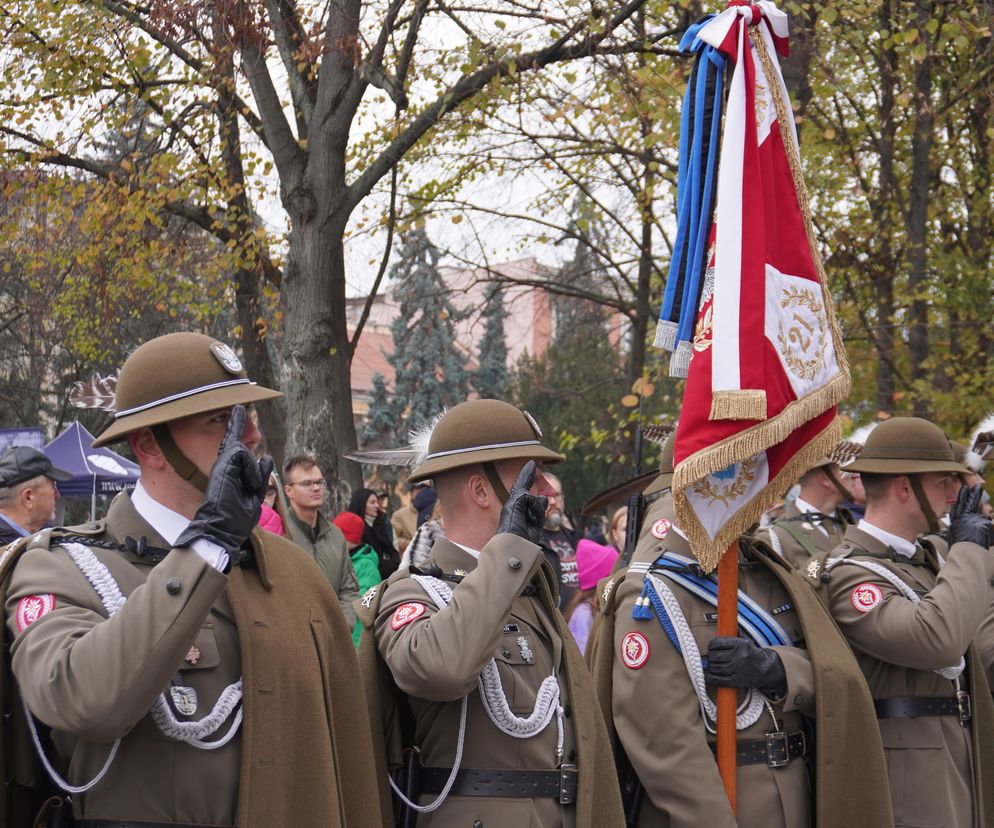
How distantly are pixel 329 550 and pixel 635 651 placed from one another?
3948 mm

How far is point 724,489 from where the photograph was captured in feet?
13.3

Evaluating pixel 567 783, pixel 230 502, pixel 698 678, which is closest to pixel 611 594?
pixel 698 678

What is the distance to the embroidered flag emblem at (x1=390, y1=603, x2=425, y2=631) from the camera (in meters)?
3.50

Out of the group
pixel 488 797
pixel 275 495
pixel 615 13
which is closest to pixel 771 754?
pixel 488 797

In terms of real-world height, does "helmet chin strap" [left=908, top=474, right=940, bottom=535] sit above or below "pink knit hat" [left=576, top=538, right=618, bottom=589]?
above

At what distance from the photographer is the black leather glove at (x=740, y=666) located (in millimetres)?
3807

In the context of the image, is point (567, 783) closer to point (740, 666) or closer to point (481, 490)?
point (740, 666)

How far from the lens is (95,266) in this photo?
45.1 ft

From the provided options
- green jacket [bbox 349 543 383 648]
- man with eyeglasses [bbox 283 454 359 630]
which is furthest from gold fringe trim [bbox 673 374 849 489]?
green jacket [bbox 349 543 383 648]

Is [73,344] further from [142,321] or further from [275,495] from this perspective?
[275,495]

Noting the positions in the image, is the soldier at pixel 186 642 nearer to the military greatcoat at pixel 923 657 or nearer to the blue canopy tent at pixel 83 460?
the military greatcoat at pixel 923 657

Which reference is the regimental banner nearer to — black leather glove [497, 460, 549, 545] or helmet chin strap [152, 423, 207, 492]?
black leather glove [497, 460, 549, 545]

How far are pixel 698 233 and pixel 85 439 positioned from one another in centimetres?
1025

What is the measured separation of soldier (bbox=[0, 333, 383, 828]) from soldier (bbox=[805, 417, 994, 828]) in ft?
6.97
